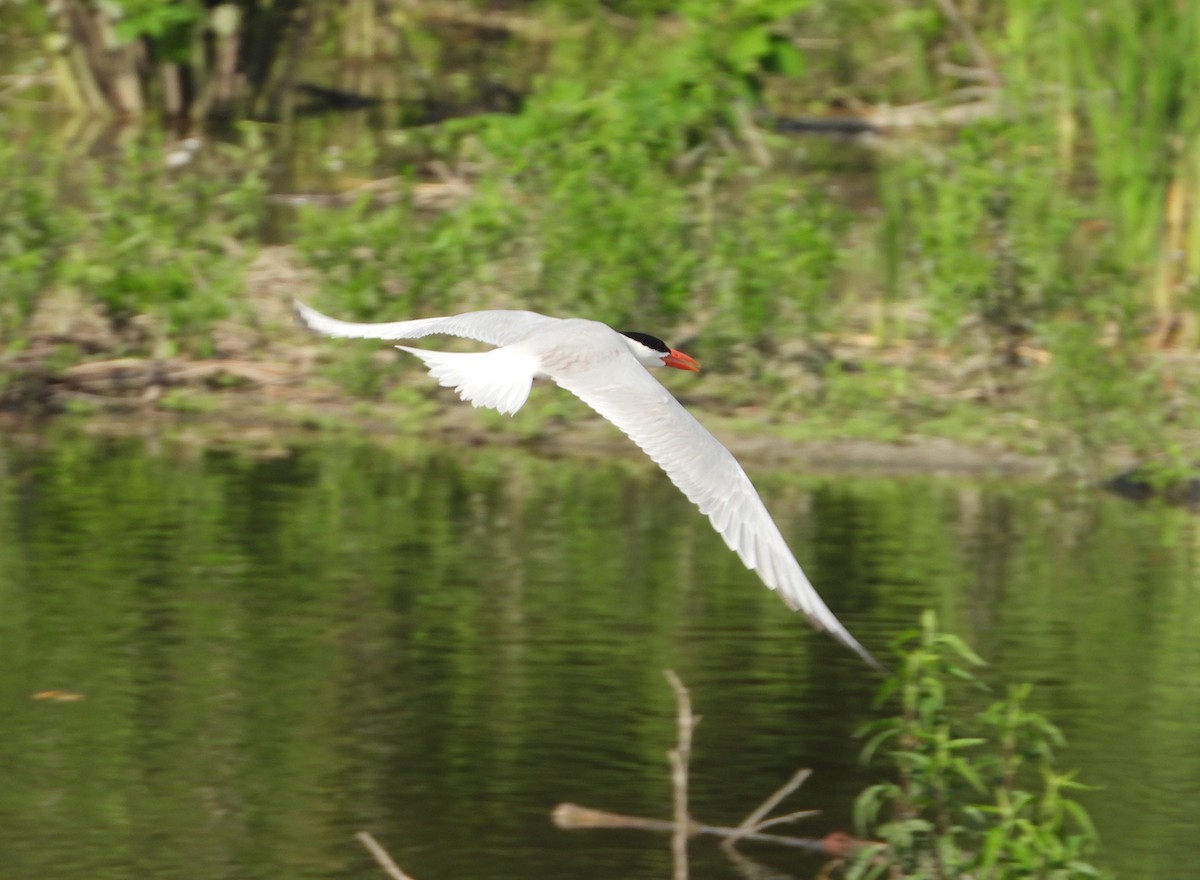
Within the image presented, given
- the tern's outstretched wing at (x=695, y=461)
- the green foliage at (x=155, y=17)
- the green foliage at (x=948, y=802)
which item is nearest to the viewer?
the green foliage at (x=948, y=802)

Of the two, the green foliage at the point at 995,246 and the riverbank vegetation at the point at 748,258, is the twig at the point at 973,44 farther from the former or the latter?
the green foliage at the point at 995,246

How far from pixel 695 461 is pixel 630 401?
27cm

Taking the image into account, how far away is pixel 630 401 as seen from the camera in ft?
19.3

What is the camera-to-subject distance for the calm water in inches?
241

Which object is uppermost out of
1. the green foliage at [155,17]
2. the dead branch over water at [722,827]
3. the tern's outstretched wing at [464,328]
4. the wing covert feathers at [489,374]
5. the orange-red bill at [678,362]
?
the green foliage at [155,17]

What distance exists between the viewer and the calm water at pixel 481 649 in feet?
20.0

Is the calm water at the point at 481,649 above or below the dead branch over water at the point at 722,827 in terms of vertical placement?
above

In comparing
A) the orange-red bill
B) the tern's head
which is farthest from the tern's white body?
the orange-red bill

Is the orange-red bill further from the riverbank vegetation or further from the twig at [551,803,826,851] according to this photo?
the riverbank vegetation

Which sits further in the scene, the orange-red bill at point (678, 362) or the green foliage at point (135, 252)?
the green foliage at point (135, 252)

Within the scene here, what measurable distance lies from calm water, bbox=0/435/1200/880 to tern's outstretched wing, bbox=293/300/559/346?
3.79ft

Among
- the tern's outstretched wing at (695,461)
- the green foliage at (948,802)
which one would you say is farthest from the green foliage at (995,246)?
the green foliage at (948,802)

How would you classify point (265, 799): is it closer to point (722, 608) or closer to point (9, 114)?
point (722, 608)

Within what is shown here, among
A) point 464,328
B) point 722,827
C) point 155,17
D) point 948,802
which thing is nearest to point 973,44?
point 155,17
